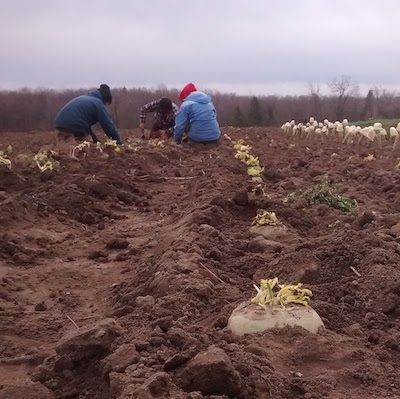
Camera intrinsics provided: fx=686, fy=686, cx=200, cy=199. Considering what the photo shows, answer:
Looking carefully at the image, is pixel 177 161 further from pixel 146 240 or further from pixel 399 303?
pixel 399 303

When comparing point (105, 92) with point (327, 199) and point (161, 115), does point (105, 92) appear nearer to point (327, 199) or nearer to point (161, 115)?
point (161, 115)

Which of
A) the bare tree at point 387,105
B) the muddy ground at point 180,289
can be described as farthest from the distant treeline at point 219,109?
the muddy ground at point 180,289

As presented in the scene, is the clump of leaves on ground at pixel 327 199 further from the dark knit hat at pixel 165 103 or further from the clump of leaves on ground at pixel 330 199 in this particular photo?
the dark knit hat at pixel 165 103

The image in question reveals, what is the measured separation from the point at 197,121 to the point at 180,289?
9.17 m

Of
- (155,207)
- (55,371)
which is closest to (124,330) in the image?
(55,371)

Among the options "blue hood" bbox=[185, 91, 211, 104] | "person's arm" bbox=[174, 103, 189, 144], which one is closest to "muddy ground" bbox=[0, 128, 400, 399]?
"person's arm" bbox=[174, 103, 189, 144]

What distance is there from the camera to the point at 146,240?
5.92 metres

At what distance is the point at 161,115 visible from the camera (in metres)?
15.6

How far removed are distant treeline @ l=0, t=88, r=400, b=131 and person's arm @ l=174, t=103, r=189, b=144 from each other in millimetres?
29987

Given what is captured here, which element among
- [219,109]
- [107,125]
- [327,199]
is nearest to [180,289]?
[327,199]

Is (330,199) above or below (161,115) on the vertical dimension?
below

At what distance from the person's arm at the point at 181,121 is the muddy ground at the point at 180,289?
14.6 ft

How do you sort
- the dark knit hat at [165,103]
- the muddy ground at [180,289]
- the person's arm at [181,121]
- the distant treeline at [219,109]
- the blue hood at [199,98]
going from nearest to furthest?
the muddy ground at [180,289] < the person's arm at [181,121] < the blue hood at [199,98] < the dark knit hat at [165,103] < the distant treeline at [219,109]

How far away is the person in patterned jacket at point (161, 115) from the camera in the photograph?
15086 millimetres
